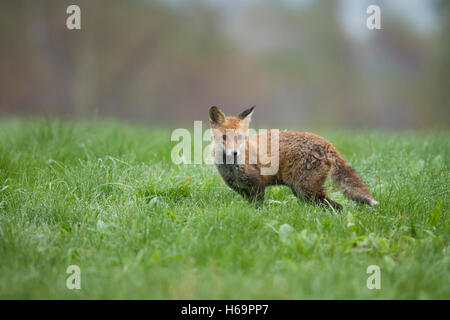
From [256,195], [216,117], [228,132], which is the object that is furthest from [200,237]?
[216,117]

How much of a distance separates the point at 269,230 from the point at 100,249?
5.41 feet

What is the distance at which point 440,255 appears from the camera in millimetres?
3564

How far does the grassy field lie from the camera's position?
3.14 meters

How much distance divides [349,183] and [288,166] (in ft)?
2.58

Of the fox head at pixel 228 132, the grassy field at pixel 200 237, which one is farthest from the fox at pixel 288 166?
the grassy field at pixel 200 237

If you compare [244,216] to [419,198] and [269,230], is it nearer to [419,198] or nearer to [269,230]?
[269,230]

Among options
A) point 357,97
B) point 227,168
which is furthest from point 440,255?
point 357,97

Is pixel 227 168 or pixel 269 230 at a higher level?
pixel 227 168

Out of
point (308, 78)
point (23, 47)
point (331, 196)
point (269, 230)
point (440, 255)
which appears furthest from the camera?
point (308, 78)

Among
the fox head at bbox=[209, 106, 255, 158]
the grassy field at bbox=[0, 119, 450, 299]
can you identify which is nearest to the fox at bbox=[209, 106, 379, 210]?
the fox head at bbox=[209, 106, 255, 158]

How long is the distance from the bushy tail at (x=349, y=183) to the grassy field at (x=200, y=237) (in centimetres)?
14

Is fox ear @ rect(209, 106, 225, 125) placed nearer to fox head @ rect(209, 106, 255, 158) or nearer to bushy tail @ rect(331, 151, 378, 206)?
fox head @ rect(209, 106, 255, 158)

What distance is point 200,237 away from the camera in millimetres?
3793

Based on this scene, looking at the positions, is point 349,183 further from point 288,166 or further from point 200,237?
point 200,237
